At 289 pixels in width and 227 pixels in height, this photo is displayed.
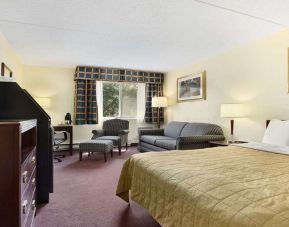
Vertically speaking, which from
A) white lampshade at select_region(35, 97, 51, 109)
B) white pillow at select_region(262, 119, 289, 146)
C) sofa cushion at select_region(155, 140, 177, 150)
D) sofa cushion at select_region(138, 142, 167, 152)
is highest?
white lampshade at select_region(35, 97, 51, 109)

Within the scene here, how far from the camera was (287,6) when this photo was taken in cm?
244

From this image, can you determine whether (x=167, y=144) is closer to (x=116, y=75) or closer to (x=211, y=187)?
(x=116, y=75)

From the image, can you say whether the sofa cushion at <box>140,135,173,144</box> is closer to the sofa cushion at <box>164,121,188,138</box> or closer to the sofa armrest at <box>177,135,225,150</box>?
the sofa cushion at <box>164,121,188,138</box>

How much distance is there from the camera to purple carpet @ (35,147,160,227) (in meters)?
2.03

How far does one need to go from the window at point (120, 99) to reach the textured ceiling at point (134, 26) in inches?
64.7

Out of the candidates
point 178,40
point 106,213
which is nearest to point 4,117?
point 106,213

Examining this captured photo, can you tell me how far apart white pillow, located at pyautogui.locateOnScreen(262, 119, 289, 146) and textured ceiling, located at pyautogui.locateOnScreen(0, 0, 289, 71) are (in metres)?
1.35

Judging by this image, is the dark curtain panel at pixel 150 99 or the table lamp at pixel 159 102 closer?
the table lamp at pixel 159 102

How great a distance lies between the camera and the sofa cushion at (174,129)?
497 cm

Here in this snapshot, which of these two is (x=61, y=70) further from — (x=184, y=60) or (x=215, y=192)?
(x=215, y=192)

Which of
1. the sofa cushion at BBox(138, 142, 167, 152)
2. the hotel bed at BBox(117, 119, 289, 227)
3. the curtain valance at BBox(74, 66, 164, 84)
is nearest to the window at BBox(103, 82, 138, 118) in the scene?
the curtain valance at BBox(74, 66, 164, 84)

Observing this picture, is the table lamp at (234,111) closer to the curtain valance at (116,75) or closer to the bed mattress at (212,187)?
the bed mattress at (212,187)

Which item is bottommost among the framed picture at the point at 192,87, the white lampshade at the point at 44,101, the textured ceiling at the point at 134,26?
the white lampshade at the point at 44,101

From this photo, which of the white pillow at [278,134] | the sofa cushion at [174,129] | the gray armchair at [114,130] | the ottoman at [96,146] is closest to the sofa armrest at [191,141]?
the white pillow at [278,134]
